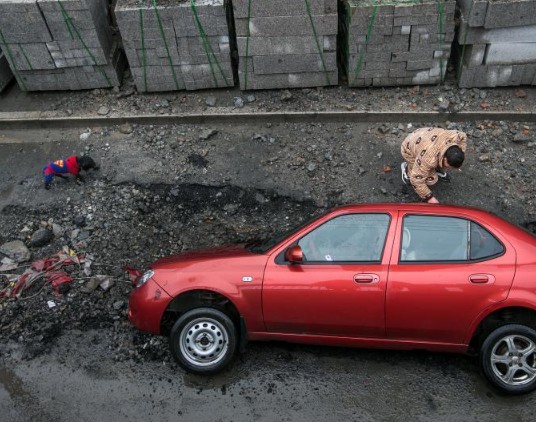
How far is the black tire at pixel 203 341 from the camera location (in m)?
4.75

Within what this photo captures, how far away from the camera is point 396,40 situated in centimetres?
733

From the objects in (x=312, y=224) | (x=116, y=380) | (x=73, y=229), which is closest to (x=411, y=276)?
(x=312, y=224)

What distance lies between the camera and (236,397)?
484 cm

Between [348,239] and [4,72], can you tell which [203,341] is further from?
[4,72]

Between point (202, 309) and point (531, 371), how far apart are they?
2.78 metres

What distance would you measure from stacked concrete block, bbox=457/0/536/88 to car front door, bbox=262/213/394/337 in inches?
154

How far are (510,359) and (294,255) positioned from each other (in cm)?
197

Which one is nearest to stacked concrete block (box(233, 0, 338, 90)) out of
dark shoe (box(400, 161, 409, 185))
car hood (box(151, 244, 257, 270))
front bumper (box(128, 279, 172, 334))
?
dark shoe (box(400, 161, 409, 185))

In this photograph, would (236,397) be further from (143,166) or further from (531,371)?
(143,166)

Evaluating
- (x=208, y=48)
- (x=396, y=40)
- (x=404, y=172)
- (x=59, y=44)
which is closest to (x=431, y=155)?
(x=404, y=172)

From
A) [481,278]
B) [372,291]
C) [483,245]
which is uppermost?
[483,245]

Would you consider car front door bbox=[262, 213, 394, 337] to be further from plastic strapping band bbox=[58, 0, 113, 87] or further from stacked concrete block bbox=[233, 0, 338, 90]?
plastic strapping band bbox=[58, 0, 113, 87]

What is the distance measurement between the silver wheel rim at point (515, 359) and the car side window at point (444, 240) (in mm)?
754

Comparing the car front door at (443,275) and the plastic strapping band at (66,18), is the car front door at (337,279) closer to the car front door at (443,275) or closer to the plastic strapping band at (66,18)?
the car front door at (443,275)
